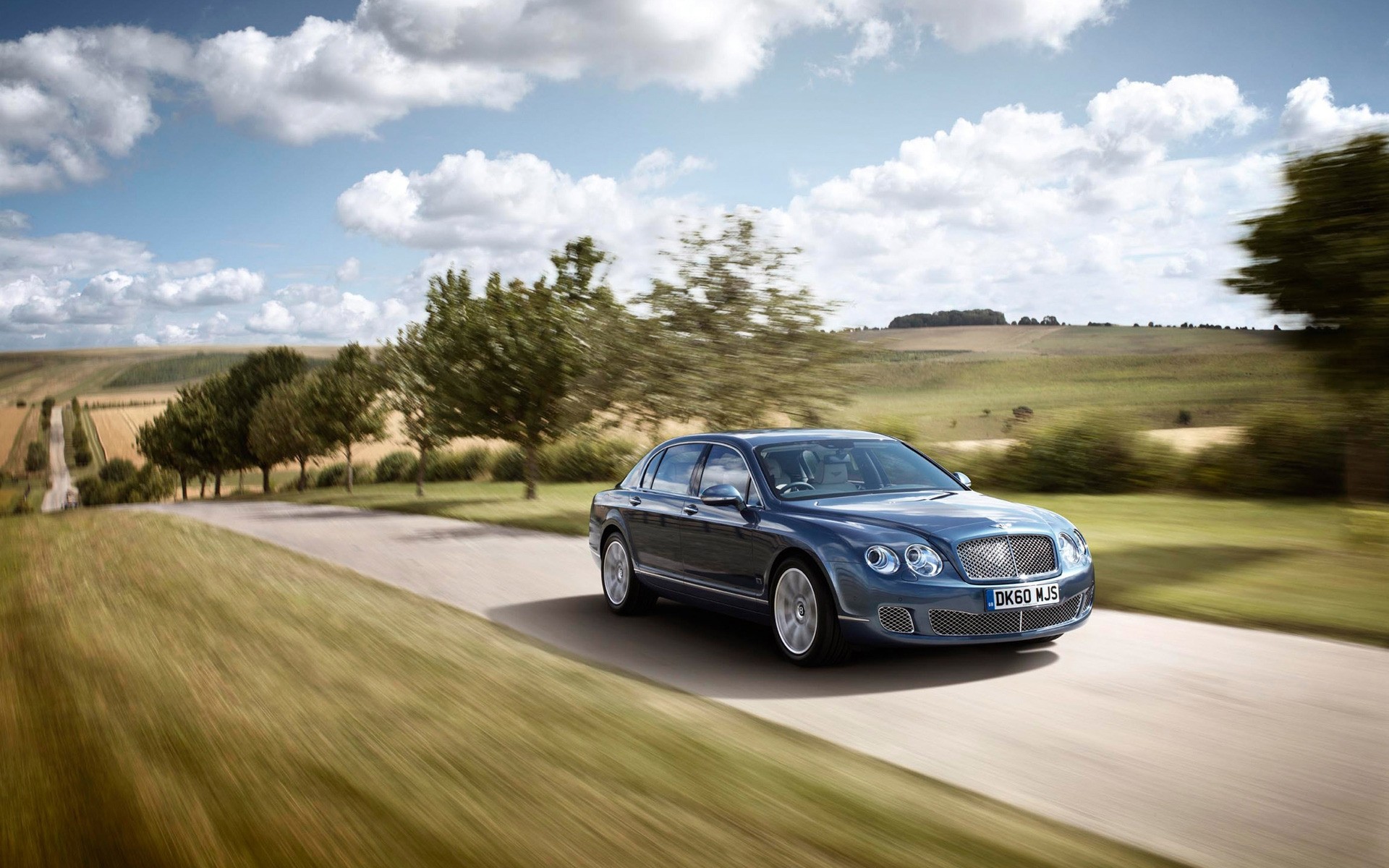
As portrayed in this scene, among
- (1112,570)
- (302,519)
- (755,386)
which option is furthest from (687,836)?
(302,519)

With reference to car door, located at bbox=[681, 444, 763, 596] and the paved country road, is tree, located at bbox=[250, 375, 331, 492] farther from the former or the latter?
the paved country road

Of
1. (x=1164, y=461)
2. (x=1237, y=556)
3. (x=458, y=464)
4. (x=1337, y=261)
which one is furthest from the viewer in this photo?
(x=458, y=464)

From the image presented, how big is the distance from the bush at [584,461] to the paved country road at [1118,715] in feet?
90.4

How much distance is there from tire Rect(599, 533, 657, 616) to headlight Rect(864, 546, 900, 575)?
3.04 metres

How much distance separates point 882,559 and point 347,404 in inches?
1505

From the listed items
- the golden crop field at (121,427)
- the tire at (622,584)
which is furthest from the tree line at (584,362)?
the golden crop field at (121,427)

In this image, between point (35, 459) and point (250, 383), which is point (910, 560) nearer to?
point (250, 383)

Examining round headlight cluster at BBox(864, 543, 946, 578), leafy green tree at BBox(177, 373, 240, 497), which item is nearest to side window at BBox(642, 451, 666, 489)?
round headlight cluster at BBox(864, 543, 946, 578)

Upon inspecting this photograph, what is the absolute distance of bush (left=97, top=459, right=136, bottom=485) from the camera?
90887mm

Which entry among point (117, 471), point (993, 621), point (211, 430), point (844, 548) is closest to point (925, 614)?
point (993, 621)

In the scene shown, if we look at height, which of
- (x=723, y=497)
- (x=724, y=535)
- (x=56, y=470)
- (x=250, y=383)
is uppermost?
(x=250, y=383)

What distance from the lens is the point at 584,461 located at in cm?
3997

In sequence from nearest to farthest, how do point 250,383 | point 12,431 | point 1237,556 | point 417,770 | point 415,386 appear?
point 417,770 < point 1237,556 < point 415,386 < point 250,383 < point 12,431

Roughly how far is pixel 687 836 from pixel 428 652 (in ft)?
13.3
